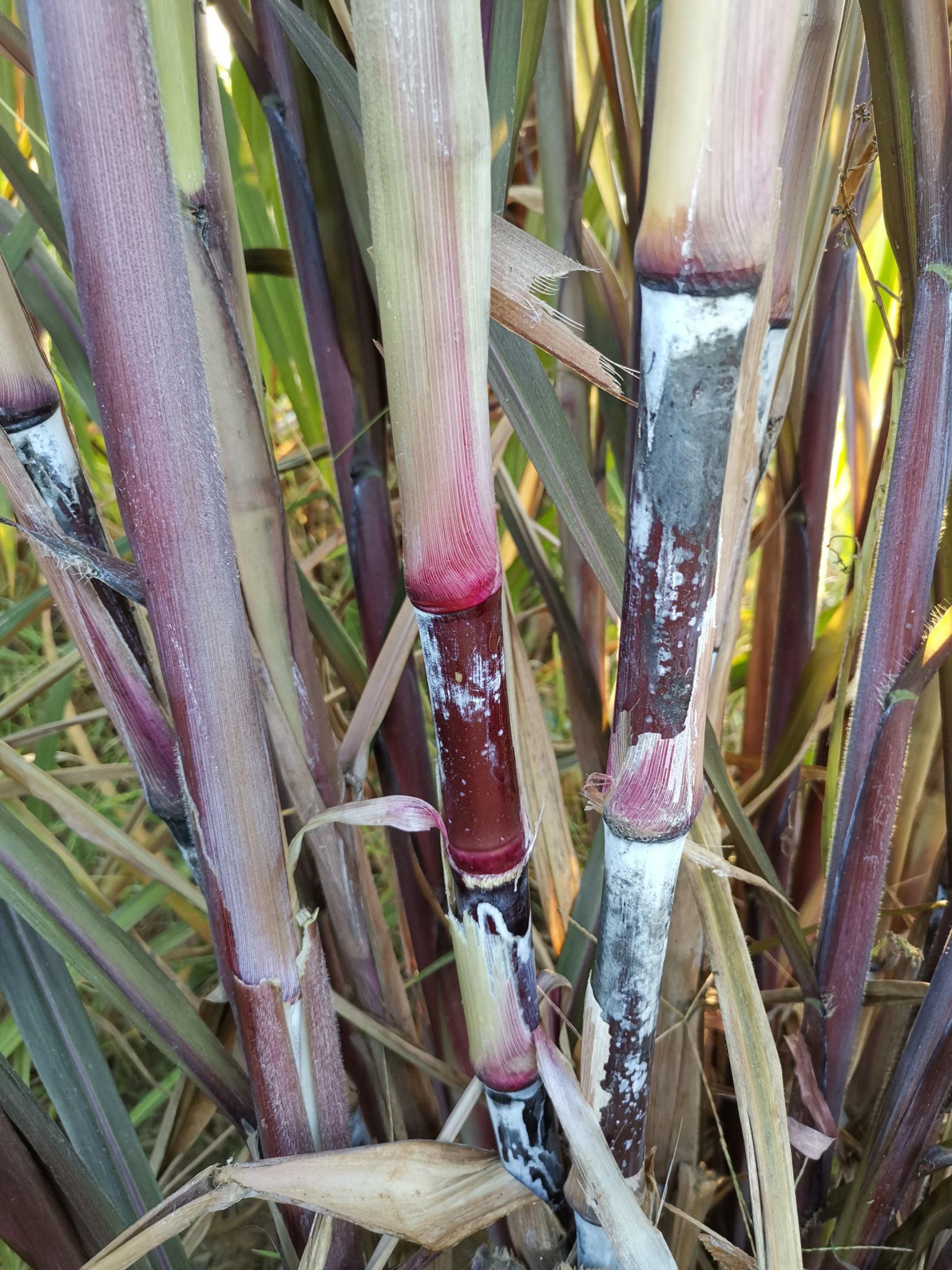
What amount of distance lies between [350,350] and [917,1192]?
18.5 inches

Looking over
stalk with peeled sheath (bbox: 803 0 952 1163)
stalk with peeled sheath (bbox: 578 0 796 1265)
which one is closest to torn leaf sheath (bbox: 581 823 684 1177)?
stalk with peeled sheath (bbox: 578 0 796 1265)

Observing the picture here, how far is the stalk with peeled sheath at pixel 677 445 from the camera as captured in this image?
5.7 inches

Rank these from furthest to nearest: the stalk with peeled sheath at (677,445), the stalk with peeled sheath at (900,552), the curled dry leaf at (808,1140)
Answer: the curled dry leaf at (808,1140) < the stalk with peeled sheath at (900,552) < the stalk with peeled sheath at (677,445)

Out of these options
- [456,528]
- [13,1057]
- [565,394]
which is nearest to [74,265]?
[456,528]

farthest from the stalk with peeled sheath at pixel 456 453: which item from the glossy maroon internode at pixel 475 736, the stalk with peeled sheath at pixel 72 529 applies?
the stalk with peeled sheath at pixel 72 529

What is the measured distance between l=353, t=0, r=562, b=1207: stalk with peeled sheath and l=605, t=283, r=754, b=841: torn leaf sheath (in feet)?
0.10

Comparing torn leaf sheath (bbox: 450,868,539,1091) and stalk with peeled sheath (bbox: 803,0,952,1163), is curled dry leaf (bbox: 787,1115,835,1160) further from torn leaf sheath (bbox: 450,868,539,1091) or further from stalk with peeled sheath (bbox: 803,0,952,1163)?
torn leaf sheath (bbox: 450,868,539,1091)

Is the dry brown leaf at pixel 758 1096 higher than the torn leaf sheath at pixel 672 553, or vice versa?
the torn leaf sheath at pixel 672 553

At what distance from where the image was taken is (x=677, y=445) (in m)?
0.18

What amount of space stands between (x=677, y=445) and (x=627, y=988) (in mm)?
161

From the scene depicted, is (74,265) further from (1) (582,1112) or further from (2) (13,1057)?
(2) (13,1057)

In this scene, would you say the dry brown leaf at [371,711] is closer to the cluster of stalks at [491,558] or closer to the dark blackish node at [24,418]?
the cluster of stalks at [491,558]

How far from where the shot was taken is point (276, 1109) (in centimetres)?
29

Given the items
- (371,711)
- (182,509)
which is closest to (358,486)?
(371,711)
